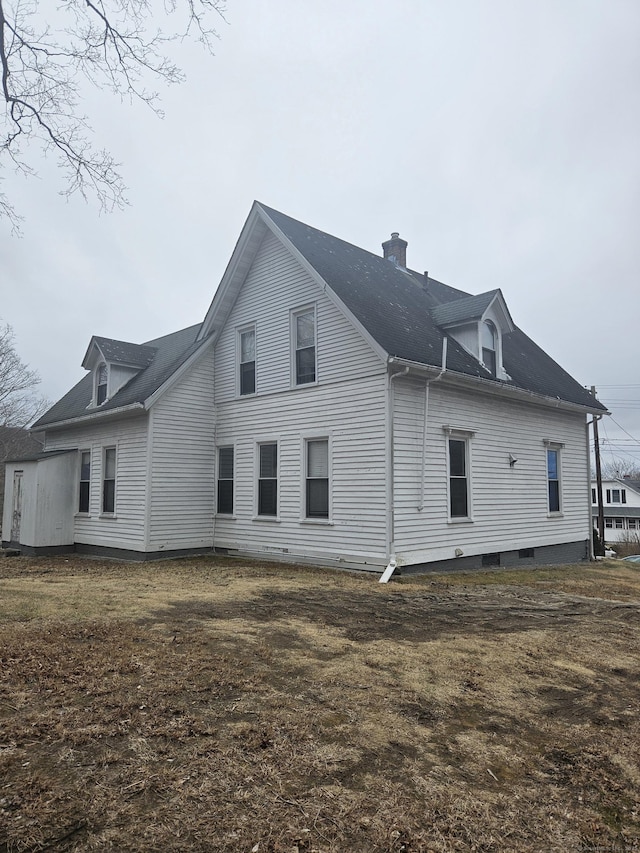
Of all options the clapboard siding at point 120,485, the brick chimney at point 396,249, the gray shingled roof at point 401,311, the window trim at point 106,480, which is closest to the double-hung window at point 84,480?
the clapboard siding at point 120,485

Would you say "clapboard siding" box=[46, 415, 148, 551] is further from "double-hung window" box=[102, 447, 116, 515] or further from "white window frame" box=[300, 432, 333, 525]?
"white window frame" box=[300, 432, 333, 525]

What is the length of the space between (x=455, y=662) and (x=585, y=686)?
1.12 metres

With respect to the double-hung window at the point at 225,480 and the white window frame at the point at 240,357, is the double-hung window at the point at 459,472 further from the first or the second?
the double-hung window at the point at 225,480

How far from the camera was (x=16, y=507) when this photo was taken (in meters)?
17.1

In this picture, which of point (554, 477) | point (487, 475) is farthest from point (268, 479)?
point (554, 477)

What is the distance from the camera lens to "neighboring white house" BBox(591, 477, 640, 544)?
59.2 metres

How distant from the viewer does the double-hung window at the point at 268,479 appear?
45.4 feet

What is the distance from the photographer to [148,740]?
3.44 meters

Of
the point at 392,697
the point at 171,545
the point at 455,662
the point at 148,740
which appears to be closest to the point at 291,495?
the point at 171,545

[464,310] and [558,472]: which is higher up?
[464,310]

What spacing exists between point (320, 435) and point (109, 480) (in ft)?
22.0

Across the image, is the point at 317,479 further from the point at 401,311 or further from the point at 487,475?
the point at 401,311

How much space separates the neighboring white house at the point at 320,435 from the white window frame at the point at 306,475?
0.04 meters

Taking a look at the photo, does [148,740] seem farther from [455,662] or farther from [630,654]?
[630,654]
